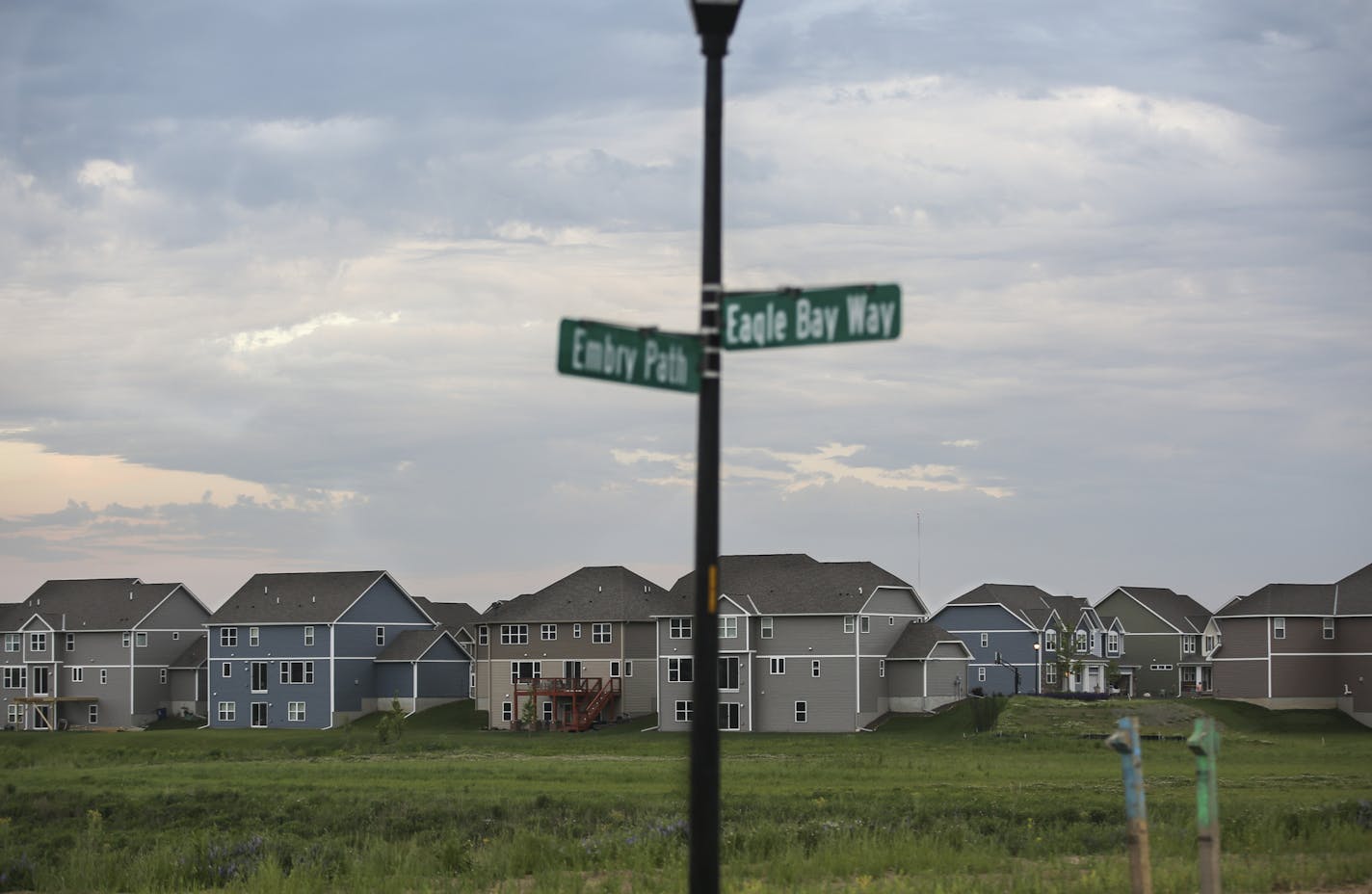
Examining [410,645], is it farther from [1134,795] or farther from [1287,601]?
[1134,795]

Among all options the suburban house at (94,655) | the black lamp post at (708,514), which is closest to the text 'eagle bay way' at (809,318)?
the black lamp post at (708,514)

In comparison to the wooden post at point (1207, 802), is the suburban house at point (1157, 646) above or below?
below

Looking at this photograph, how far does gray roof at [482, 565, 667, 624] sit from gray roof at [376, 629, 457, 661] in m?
6.16

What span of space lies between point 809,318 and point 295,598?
8876 centimetres

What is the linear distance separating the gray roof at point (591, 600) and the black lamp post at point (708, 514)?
74829mm

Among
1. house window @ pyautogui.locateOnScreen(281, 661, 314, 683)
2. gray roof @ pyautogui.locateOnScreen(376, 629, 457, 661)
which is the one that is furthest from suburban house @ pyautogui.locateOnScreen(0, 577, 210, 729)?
gray roof @ pyautogui.locateOnScreen(376, 629, 457, 661)

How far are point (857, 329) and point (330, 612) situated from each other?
283 feet

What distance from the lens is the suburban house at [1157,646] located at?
107m

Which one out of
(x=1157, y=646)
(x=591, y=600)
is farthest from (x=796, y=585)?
(x=1157, y=646)

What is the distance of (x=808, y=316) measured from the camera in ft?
34.5

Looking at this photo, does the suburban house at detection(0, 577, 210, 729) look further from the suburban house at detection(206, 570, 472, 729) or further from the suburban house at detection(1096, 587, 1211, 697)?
the suburban house at detection(1096, 587, 1211, 697)

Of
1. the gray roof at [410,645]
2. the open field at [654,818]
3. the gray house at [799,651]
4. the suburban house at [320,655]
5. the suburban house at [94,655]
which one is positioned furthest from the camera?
the suburban house at [94,655]

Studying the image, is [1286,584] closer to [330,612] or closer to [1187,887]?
[330,612]

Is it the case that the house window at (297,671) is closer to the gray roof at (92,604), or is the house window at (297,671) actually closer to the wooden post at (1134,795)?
the gray roof at (92,604)
